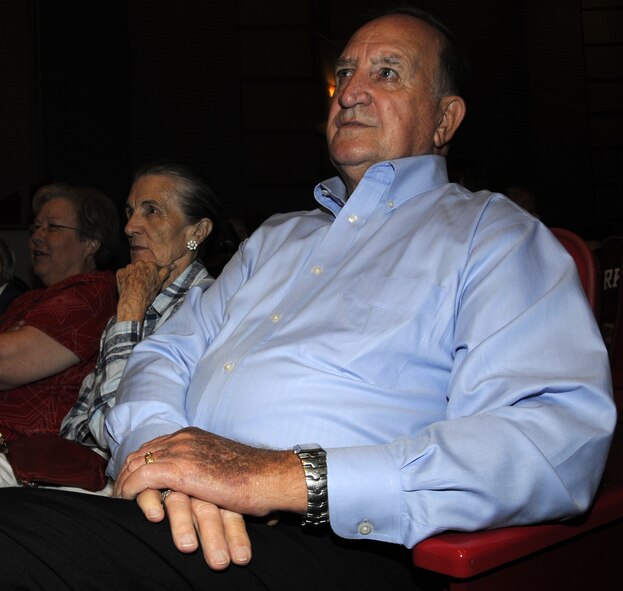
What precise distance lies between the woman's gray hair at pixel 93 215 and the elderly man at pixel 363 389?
122cm

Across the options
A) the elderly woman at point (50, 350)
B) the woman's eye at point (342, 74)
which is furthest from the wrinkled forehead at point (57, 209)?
the woman's eye at point (342, 74)

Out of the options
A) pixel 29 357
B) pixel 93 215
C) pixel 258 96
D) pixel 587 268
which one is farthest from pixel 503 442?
pixel 258 96

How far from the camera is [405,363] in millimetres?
1280

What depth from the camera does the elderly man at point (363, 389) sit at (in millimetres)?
1034

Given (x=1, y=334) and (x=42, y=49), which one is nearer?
(x=1, y=334)

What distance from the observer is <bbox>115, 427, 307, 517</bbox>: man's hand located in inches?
41.2

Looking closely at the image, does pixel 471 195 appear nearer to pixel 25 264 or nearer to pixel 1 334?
pixel 1 334

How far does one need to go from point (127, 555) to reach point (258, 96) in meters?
7.36

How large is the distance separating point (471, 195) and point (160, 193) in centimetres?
117

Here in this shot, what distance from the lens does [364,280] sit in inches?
54.5

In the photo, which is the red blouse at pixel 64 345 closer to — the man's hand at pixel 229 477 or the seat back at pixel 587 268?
the man's hand at pixel 229 477

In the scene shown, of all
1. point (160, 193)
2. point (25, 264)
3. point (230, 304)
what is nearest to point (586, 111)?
point (25, 264)

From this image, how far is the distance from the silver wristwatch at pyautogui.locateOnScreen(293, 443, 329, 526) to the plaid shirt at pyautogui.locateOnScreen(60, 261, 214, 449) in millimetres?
862

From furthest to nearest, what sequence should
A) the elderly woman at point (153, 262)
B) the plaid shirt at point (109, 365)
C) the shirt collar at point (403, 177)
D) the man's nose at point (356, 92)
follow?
1. the elderly woman at point (153, 262)
2. the plaid shirt at point (109, 365)
3. the man's nose at point (356, 92)
4. the shirt collar at point (403, 177)
